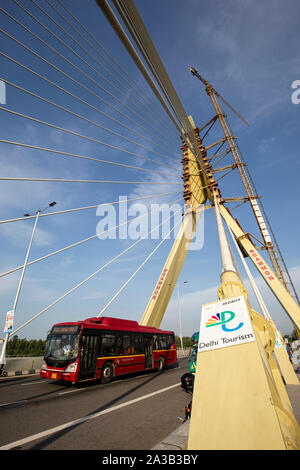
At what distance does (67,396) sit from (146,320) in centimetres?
674

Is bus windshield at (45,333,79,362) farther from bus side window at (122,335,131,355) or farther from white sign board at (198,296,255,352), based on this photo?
white sign board at (198,296,255,352)

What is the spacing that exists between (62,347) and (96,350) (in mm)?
1437

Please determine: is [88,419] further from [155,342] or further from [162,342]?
[162,342]

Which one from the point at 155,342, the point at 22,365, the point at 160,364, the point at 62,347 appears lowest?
the point at 160,364

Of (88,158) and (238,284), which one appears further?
(88,158)

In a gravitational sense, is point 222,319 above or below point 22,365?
above

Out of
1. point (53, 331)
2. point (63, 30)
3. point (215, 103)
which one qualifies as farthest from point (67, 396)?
point (215, 103)

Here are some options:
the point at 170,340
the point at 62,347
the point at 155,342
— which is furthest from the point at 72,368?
the point at 170,340

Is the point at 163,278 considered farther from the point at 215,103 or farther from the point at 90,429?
the point at 215,103

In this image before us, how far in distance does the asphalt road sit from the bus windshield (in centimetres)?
139

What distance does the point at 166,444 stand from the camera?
10.1ft

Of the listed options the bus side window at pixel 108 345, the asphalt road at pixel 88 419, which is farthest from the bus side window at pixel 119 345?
the asphalt road at pixel 88 419

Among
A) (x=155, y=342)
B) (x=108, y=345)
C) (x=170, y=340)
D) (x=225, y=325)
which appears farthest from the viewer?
(x=170, y=340)

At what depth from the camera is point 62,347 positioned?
948 centimetres
